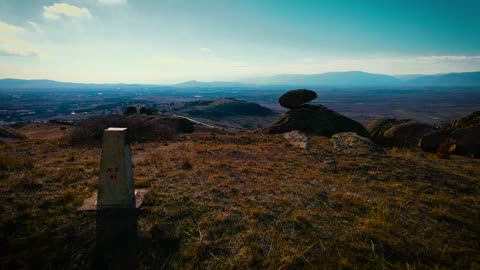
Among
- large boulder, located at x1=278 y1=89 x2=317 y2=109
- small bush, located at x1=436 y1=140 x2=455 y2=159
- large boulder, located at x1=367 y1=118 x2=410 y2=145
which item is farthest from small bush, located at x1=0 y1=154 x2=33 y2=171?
large boulder, located at x1=367 y1=118 x2=410 y2=145

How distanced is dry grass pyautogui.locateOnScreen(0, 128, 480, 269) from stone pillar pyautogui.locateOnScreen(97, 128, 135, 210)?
0.48 meters

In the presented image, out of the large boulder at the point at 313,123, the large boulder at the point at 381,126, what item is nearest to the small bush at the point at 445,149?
the large boulder at the point at 313,123

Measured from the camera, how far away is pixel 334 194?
6109 millimetres

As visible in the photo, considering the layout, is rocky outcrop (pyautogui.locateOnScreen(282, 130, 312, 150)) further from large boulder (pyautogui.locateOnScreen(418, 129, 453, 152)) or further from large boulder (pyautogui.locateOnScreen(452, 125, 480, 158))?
large boulder (pyautogui.locateOnScreen(452, 125, 480, 158))

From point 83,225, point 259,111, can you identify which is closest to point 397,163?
point 83,225

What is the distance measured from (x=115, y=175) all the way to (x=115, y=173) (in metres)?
0.04

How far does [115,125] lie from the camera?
549 inches

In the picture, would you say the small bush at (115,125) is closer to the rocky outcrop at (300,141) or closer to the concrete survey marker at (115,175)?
the rocky outcrop at (300,141)

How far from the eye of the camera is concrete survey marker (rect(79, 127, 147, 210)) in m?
4.93

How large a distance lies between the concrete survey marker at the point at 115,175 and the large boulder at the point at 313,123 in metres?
15.5

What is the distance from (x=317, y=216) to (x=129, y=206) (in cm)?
383

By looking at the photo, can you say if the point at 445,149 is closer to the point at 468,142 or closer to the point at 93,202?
the point at 468,142

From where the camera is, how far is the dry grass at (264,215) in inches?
154

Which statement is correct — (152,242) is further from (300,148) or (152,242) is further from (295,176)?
(300,148)
